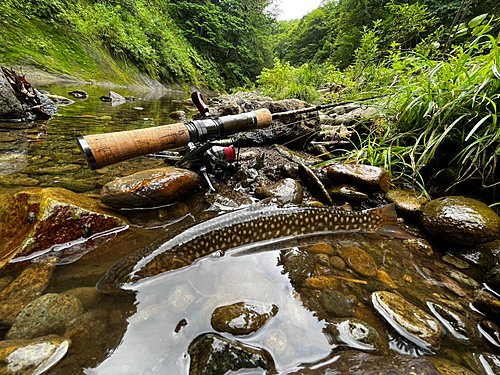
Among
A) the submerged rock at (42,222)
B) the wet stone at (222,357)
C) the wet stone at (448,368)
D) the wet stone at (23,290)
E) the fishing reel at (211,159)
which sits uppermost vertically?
the fishing reel at (211,159)

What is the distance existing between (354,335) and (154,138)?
234cm

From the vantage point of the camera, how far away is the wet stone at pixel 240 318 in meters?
1.38

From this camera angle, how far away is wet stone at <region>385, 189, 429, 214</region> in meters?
2.56

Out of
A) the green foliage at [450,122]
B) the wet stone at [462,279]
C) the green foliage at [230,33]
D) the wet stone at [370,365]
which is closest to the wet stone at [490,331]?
the wet stone at [462,279]

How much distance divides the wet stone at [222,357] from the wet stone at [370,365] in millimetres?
192

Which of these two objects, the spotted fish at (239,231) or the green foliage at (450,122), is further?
the green foliage at (450,122)

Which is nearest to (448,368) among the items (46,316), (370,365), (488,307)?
(370,365)

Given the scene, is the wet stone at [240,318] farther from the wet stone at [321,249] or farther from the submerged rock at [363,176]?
the submerged rock at [363,176]

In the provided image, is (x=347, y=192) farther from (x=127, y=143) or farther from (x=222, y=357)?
(x=127, y=143)

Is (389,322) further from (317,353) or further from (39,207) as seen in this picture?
(39,207)

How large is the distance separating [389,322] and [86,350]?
188cm

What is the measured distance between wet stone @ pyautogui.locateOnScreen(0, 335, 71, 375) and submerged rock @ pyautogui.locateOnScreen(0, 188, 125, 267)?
2.94 feet

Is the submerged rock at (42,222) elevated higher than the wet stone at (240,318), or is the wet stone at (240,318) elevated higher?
the submerged rock at (42,222)

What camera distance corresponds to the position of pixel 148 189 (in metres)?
2.52
